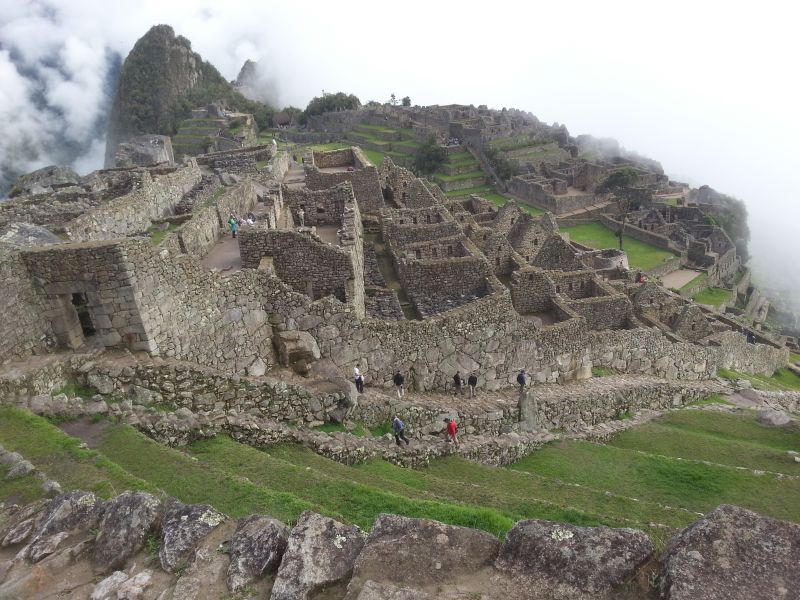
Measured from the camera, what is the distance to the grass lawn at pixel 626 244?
5695cm

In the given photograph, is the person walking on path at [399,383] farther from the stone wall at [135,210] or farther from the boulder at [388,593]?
the boulder at [388,593]

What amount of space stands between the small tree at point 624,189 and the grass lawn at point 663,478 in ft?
223

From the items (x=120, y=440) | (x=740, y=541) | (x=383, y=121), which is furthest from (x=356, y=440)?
(x=383, y=121)

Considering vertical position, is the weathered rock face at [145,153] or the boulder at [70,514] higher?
the weathered rock face at [145,153]

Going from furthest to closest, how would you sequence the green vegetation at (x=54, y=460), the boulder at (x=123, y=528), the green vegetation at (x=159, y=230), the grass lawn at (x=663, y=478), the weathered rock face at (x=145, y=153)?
1. the weathered rock face at (x=145, y=153)
2. the green vegetation at (x=159, y=230)
3. the grass lawn at (x=663, y=478)
4. the green vegetation at (x=54, y=460)
5. the boulder at (x=123, y=528)

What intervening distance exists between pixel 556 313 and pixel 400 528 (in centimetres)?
1641

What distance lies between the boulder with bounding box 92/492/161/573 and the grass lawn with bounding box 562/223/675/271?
52249 mm

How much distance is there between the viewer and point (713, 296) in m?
53.2

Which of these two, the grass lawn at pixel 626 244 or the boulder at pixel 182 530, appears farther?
the grass lawn at pixel 626 244

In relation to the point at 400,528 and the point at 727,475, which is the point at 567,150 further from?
the point at 400,528

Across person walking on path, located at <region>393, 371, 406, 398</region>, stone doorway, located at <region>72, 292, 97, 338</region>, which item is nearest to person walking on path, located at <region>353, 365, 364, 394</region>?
person walking on path, located at <region>393, 371, 406, 398</region>

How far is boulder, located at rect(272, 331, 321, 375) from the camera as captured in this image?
1388cm

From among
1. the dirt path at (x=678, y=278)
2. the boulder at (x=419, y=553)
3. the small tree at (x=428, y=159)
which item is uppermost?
the small tree at (x=428, y=159)

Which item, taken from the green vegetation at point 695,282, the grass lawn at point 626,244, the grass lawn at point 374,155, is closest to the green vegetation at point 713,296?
the green vegetation at point 695,282
